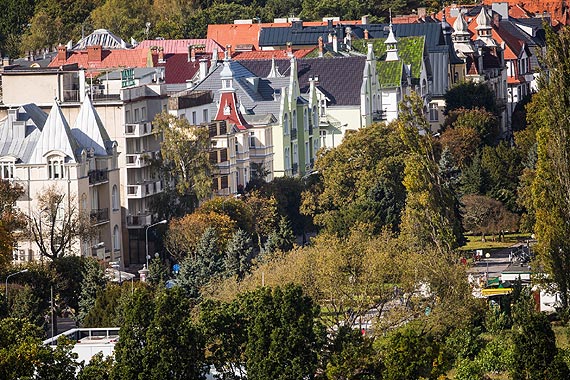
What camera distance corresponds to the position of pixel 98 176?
10112 cm

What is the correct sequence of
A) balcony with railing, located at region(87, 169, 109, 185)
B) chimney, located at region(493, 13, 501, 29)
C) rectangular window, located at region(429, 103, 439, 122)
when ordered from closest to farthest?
balcony with railing, located at region(87, 169, 109, 185) → rectangular window, located at region(429, 103, 439, 122) → chimney, located at region(493, 13, 501, 29)

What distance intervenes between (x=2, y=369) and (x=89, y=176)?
3136 cm

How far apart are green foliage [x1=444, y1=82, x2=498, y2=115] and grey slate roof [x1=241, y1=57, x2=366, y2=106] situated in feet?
41.9

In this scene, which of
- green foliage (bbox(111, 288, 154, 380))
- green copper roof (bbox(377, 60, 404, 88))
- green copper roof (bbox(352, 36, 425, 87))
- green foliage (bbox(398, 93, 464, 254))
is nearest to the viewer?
green foliage (bbox(111, 288, 154, 380))

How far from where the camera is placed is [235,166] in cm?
11425

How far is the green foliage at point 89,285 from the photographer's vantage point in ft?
289

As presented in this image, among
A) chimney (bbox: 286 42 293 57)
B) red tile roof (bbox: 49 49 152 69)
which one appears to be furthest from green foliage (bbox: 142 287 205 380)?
red tile roof (bbox: 49 49 152 69)

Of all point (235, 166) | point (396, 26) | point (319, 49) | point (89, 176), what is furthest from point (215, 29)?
point (89, 176)

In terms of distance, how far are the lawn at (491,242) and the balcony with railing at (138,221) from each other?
52.7 ft

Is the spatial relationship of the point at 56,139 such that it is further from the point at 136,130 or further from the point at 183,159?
the point at 183,159

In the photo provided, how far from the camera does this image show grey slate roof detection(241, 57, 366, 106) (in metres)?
133

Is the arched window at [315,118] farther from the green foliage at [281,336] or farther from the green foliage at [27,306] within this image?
the green foliage at [281,336]

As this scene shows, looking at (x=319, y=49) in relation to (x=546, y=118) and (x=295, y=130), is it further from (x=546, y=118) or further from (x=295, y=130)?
(x=546, y=118)

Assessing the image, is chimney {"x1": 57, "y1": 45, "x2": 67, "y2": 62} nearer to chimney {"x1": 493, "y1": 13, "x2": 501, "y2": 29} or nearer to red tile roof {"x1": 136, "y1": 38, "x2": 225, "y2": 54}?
red tile roof {"x1": 136, "y1": 38, "x2": 225, "y2": 54}
